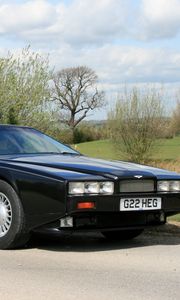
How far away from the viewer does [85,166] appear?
6801mm

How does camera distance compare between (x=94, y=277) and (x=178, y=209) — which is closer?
(x=94, y=277)

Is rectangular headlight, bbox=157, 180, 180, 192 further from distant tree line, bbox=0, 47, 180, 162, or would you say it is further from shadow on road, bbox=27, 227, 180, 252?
distant tree line, bbox=0, 47, 180, 162

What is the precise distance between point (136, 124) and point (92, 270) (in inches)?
940

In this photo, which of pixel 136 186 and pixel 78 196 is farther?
pixel 136 186

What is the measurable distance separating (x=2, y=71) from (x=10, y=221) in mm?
13647

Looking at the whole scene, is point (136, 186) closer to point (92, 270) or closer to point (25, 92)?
point (92, 270)

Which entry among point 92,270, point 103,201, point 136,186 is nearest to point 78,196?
point 103,201

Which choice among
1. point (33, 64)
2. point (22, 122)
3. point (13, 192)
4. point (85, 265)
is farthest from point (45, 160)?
point (33, 64)

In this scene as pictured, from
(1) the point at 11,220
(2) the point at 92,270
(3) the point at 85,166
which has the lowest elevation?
(2) the point at 92,270

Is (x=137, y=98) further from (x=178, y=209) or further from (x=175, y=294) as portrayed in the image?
(x=175, y=294)

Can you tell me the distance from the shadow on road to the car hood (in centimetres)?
99

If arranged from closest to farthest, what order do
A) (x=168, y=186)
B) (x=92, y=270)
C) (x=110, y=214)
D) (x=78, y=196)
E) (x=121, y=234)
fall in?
(x=92, y=270) → (x=78, y=196) → (x=110, y=214) → (x=168, y=186) → (x=121, y=234)

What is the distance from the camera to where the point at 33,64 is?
20422 millimetres

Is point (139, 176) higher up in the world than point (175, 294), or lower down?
higher up
